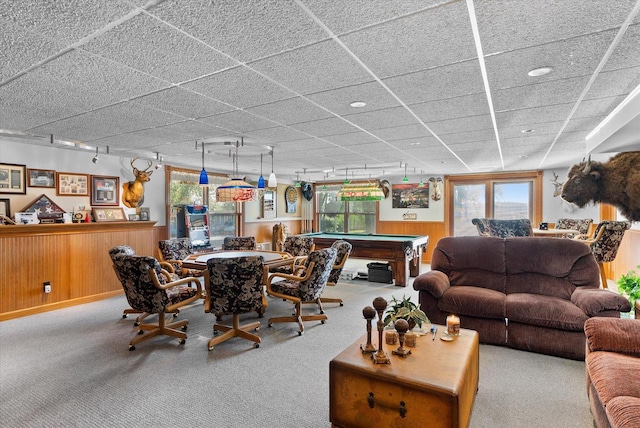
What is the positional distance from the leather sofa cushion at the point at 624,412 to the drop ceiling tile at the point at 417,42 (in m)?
1.97

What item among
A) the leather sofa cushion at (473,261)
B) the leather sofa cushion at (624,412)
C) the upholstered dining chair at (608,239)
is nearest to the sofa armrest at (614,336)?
the leather sofa cushion at (624,412)

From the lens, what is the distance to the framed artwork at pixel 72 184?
5133 mm

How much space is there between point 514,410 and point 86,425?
2814 mm

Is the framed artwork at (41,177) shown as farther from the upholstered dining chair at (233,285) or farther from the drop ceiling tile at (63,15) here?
the drop ceiling tile at (63,15)

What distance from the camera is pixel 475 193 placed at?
895 cm

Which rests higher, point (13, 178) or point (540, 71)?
point (540, 71)

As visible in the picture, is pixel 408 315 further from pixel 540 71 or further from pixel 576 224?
pixel 576 224

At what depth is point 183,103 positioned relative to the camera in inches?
121

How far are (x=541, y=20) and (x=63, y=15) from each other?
2.39 meters

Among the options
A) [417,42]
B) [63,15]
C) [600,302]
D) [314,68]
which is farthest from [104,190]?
[600,302]

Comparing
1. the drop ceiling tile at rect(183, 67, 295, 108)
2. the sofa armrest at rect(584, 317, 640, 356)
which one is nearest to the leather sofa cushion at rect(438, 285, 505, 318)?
the sofa armrest at rect(584, 317, 640, 356)

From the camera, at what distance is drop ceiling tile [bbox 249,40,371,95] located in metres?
2.11

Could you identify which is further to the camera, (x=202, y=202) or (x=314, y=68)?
(x=202, y=202)

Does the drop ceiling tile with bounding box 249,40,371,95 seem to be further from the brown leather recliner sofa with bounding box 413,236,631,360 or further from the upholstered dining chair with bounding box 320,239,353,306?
the upholstered dining chair with bounding box 320,239,353,306
